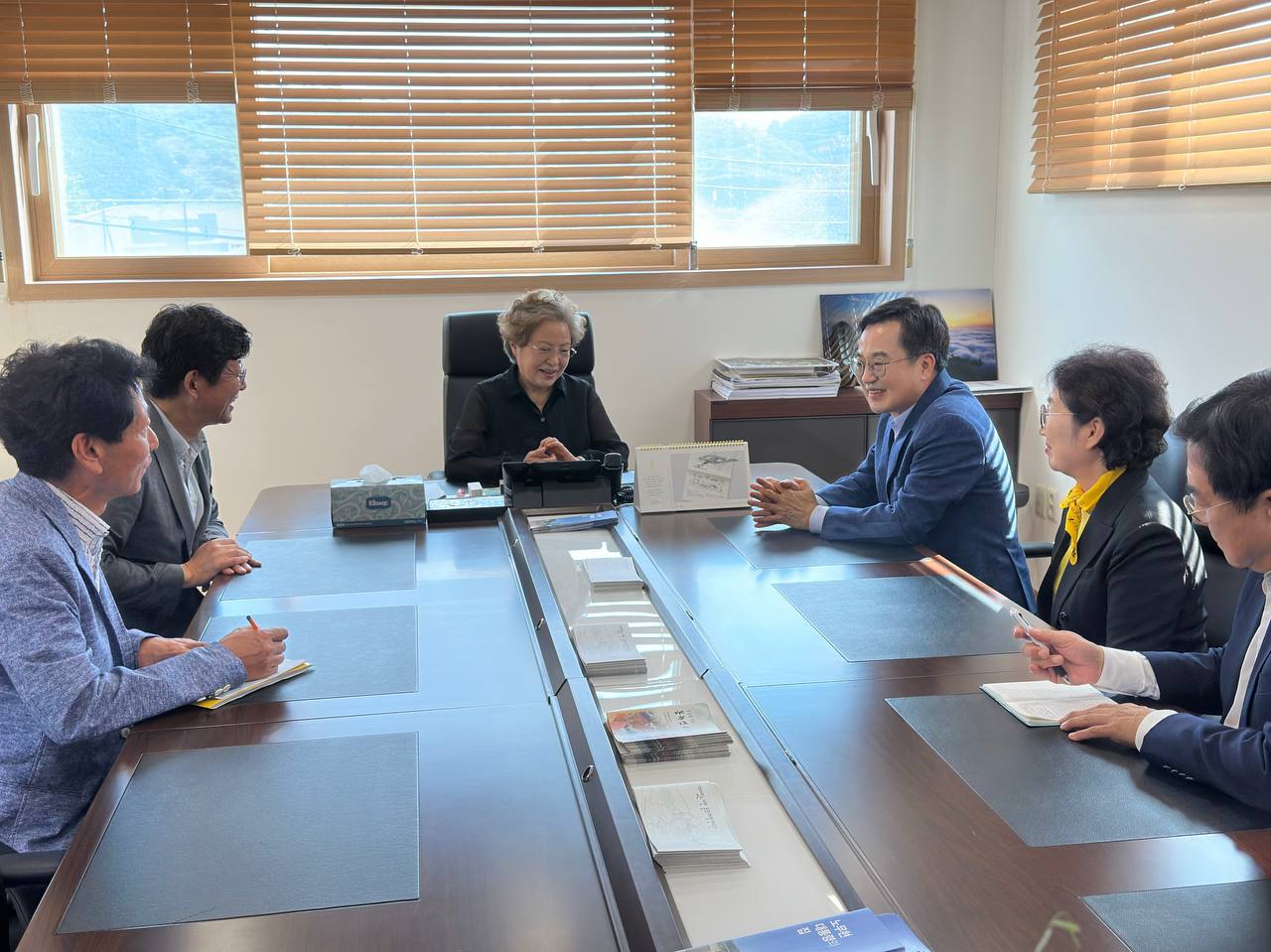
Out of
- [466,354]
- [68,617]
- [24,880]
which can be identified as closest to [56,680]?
[68,617]

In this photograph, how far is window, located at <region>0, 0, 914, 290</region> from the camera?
13.0ft

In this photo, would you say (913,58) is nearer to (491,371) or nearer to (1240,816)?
(491,371)

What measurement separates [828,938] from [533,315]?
2432mm

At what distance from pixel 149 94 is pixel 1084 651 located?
3.63m

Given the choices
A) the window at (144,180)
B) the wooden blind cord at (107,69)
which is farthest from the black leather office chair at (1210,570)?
the wooden blind cord at (107,69)

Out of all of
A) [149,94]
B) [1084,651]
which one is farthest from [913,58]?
[1084,651]

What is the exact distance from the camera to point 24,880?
134 centimetres

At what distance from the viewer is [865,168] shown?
4449mm

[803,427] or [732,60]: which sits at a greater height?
[732,60]

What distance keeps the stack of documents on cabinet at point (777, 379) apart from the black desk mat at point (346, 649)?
225cm

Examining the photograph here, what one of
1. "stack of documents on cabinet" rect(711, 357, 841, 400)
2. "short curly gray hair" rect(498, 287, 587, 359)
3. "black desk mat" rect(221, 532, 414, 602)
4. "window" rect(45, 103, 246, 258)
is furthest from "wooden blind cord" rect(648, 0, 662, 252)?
"black desk mat" rect(221, 532, 414, 602)

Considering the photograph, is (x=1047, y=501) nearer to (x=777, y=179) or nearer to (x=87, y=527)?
(x=777, y=179)

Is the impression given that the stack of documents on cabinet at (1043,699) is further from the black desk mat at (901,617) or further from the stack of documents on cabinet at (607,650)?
the stack of documents on cabinet at (607,650)

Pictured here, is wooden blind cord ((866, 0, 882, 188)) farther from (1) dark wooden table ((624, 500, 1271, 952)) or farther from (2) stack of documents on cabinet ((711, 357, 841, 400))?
(1) dark wooden table ((624, 500, 1271, 952))
